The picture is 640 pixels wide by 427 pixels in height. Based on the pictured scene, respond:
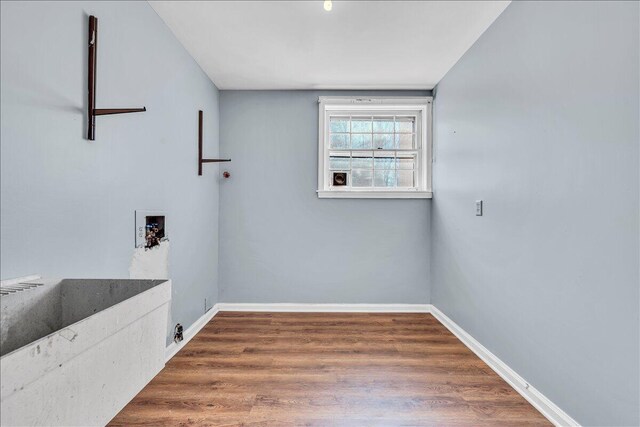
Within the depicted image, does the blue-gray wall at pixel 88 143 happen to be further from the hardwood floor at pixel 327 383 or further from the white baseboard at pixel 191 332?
the hardwood floor at pixel 327 383

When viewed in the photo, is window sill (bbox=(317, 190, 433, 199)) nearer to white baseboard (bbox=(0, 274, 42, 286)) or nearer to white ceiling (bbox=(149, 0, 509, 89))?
white ceiling (bbox=(149, 0, 509, 89))

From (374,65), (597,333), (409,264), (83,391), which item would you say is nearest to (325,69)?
(374,65)

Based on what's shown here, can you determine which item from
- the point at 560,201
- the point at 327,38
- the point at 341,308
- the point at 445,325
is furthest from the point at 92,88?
the point at 445,325

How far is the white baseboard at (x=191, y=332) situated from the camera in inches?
96.1

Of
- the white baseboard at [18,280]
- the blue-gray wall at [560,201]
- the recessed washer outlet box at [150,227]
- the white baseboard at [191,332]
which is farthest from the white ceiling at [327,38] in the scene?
the white baseboard at [191,332]

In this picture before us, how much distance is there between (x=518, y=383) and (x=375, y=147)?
2547 mm

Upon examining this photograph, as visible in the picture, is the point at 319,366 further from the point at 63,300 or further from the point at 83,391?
the point at 83,391

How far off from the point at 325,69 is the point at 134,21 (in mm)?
1632

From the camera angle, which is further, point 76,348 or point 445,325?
point 445,325

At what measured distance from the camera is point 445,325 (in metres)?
3.17

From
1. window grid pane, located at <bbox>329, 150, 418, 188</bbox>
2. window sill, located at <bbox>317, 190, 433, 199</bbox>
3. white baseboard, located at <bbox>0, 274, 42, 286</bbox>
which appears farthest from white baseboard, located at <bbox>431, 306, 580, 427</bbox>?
white baseboard, located at <bbox>0, 274, 42, 286</bbox>

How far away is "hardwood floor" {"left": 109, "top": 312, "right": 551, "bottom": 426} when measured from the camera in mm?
1766

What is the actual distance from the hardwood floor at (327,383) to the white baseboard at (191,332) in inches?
2.5

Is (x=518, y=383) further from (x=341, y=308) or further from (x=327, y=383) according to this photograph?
(x=341, y=308)
